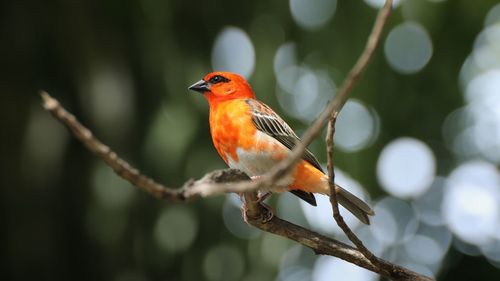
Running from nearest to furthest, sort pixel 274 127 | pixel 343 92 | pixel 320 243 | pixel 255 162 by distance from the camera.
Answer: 1. pixel 343 92
2. pixel 320 243
3. pixel 255 162
4. pixel 274 127

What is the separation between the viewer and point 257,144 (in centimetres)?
369

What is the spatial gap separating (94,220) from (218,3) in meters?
1.69

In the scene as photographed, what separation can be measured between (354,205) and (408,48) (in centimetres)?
228

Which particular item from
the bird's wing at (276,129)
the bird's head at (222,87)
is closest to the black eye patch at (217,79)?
the bird's head at (222,87)

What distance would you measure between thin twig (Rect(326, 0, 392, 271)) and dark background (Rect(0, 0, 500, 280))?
223 centimetres

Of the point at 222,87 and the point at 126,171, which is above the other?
the point at 222,87

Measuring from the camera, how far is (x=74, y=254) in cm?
510

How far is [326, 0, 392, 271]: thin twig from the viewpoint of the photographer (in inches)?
64.4

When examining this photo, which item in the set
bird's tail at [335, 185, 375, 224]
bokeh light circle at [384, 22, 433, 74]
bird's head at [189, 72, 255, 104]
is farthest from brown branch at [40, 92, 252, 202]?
bokeh light circle at [384, 22, 433, 74]

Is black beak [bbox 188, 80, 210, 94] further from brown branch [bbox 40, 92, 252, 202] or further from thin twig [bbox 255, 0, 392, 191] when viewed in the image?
thin twig [bbox 255, 0, 392, 191]

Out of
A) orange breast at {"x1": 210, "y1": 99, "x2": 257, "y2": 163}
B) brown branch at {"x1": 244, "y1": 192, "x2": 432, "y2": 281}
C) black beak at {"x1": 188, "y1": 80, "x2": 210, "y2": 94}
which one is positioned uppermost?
black beak at {"x1": 188, "y1": 80, "x2": 210, "y2": 94}

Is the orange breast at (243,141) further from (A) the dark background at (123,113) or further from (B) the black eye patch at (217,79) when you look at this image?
(A) the dark background at (123,113)

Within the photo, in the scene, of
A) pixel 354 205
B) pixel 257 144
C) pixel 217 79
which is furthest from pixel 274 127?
pixel 354 205

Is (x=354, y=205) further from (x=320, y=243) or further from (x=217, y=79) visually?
(x=217, y=79)
